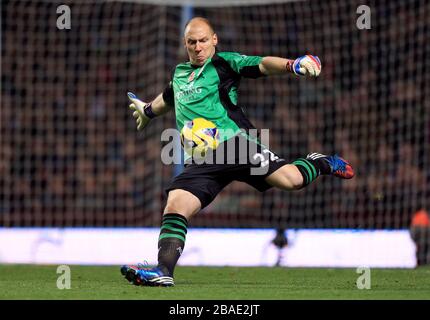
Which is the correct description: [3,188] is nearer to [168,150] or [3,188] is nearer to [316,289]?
[168,150]

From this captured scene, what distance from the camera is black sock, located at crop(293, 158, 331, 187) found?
265 inches

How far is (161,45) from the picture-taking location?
1317 cm

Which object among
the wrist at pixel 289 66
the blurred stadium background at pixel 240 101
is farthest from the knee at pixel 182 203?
the blurred stadium background at pixel 240 101

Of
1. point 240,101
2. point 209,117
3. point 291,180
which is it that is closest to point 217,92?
point 209,117

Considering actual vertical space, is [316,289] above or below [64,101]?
below

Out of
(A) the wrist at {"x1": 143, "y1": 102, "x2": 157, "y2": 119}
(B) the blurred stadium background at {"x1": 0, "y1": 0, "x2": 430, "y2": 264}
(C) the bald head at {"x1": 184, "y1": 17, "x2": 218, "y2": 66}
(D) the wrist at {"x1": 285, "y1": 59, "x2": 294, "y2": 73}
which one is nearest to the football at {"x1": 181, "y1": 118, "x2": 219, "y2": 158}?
(C) the bald head at {"x1": 184, "y1": 17, "x2": 218, "y2": 66}

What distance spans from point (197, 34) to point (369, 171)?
7452 millimetres

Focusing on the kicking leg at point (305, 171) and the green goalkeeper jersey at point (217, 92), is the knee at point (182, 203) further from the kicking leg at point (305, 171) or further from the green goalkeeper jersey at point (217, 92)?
the kicking leg at point (305, 171)

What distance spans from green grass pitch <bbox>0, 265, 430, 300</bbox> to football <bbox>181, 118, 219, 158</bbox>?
87cm

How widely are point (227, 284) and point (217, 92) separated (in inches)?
50.2

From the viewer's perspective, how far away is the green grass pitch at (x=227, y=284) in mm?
5566

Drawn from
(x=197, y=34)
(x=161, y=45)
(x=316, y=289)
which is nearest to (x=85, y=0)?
(x=161, y=45)

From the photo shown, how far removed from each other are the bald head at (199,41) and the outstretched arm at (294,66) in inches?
16.0

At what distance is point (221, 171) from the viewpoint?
6512mm
